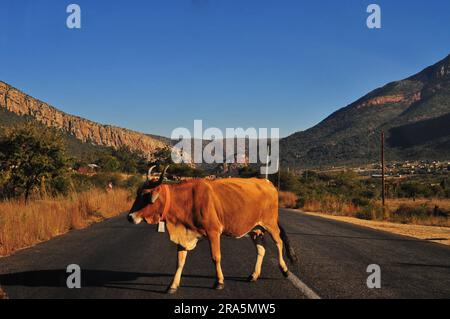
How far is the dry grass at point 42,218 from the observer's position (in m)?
12.4

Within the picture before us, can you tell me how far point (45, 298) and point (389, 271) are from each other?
19.6 feet

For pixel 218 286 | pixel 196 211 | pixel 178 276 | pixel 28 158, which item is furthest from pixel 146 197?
pixel 28 158

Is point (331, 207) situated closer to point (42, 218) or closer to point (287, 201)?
point (287, 201)

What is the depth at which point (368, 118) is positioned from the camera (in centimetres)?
13388

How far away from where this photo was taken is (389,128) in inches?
4776

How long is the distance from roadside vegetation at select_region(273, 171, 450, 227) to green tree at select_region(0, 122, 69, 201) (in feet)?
60.2

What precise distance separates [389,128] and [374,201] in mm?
84326

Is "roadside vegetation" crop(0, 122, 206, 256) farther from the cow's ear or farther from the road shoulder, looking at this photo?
the cow's ear

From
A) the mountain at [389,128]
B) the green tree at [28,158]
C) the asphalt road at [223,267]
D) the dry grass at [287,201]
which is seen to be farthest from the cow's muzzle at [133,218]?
the mountain at [389,128]

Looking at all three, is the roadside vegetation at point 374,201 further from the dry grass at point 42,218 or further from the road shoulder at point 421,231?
the dry grass at point 42,218

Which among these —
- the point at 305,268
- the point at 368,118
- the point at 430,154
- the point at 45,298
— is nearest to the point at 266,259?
the point at 305,268
